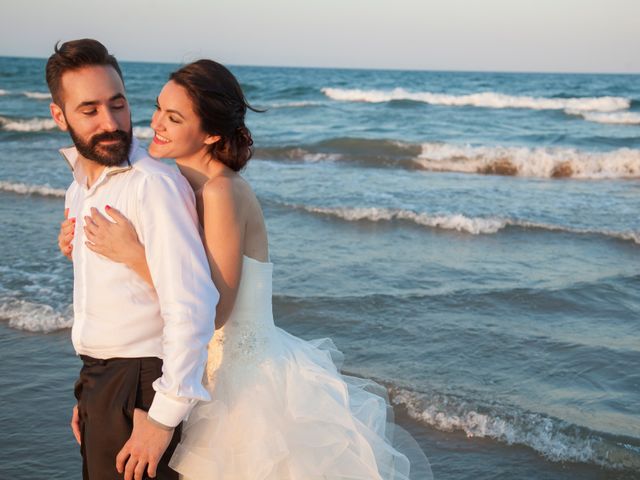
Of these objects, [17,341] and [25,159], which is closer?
[17,341]

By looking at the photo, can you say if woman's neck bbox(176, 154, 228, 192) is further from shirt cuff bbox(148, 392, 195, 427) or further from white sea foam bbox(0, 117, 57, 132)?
white sea foam bbox(0, 117, 57, 132)

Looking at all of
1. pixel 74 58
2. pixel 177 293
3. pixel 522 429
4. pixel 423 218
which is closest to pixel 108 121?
pixel 74 58

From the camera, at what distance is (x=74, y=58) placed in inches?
95.6

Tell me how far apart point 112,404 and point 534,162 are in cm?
1551

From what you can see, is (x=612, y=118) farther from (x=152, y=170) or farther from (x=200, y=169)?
(x=152, y=170)

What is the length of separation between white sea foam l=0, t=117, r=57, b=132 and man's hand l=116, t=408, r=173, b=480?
68.7ft

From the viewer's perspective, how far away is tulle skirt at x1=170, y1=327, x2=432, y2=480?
2.49 m

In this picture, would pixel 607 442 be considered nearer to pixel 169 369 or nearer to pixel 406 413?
pixel 406 413

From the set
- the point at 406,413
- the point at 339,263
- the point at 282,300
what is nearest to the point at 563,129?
the point at 339,263

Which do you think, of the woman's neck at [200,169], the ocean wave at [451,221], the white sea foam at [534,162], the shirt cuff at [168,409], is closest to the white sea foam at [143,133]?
the white sea foam at [534,162]

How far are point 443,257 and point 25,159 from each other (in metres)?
10.5

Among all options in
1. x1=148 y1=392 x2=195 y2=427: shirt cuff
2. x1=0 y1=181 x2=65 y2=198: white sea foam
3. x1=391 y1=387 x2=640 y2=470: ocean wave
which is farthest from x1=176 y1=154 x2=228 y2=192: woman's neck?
x1=0 y1=181 x2=65 y2=198: white sea foam

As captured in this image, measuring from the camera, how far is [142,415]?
2355mm

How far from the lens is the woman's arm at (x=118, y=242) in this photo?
2.33 metres
